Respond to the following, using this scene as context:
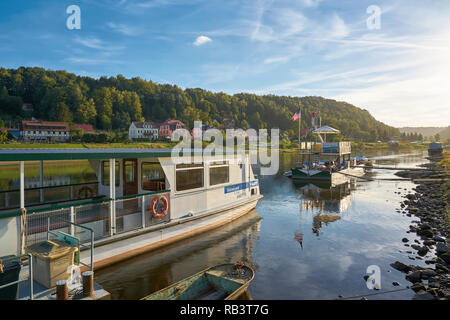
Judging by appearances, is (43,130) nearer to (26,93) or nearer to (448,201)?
(26,93)

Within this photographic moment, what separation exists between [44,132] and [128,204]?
86.9 metres

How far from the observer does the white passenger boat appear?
7855mm

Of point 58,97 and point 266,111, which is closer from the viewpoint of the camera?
point 58,97

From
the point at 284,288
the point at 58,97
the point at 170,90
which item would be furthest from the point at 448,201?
the point at 170,90

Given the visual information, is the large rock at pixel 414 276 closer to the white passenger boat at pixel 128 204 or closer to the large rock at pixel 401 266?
the large rock at pixel 401 266

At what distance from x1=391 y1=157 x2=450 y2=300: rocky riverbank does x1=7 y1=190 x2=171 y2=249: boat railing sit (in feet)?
29.3

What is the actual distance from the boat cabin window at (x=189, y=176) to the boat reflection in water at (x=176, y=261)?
7.77 feet

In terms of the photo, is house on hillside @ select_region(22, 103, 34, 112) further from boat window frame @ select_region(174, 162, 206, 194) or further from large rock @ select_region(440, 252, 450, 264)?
large rock @ select_region(440, 252, 450, 264)

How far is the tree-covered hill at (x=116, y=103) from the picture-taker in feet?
361

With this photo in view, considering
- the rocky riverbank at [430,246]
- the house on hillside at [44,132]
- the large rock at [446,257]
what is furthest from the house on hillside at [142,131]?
the large rock at [446,257]

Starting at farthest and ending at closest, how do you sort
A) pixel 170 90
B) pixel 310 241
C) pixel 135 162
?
pixel 170 90, pixel 310 241, pixel 135 162

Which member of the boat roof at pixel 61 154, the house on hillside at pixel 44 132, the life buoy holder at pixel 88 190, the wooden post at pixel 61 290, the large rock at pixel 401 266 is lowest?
the large rock at pixel 401 266

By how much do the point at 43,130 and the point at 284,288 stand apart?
300 ft
